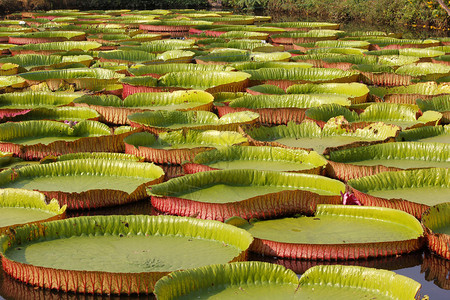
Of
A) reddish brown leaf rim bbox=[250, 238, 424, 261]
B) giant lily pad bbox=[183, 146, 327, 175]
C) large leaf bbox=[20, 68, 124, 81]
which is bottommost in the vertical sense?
reddish brown leaf rim bbox=[250, 238, 424, 261]

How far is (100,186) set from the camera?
4094 millimetres

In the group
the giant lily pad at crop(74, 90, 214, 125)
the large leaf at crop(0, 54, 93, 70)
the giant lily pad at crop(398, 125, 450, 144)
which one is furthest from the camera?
the large leaf at crop(0, 54, 93, 70)

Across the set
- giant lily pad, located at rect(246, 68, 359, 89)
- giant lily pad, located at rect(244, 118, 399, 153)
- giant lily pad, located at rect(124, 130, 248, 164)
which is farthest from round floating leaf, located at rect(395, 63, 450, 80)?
giant lily pad, located at rect(124, 130, 248, 164)

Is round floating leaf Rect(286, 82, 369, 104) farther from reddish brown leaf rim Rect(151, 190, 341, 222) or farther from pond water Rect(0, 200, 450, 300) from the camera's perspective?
pond water Rect(0, 200, 450, 300)

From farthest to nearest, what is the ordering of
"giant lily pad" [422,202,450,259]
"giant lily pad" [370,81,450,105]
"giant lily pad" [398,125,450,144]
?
"giant lily pad" [370,81,450,105] < "giant lily pad" [398,125,450,144] < "giant lily pad" [422,202,450,259]

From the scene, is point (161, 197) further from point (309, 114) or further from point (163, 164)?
point (309, 114)

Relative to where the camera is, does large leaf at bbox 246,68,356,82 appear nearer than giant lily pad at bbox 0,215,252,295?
Result: No

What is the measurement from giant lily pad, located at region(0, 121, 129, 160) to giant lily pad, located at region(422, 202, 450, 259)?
8.29 feet

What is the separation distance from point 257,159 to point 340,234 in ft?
4.47

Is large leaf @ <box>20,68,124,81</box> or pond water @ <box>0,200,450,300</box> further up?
large leaf @ <box>20,68,124,81</box>

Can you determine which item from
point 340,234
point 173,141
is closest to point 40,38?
point 173,141

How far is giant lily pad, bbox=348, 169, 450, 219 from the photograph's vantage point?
3619 millimetres

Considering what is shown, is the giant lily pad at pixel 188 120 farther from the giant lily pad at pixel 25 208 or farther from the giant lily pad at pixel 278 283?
the giant lily pad at pixel 278 283

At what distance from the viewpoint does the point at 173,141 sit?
195 inches
